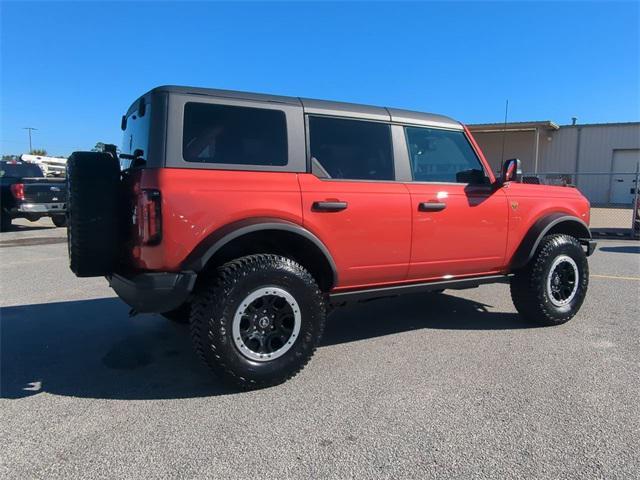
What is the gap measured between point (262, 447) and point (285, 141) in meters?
2.09

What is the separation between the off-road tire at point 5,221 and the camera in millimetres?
13475

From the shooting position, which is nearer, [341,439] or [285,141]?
[341,439]

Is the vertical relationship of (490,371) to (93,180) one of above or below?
below

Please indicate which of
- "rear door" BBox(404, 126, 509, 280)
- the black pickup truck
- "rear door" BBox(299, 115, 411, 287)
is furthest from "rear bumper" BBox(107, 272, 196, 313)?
the black pickup truck

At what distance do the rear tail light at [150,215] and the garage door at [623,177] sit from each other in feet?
99.1

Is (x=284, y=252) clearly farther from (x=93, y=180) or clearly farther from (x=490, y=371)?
(x=490, y=371)

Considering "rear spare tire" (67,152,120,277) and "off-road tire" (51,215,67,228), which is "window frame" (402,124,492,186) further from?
"off-road tire" (51,215,67,228)

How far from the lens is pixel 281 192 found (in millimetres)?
3418

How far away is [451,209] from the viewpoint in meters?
4.23

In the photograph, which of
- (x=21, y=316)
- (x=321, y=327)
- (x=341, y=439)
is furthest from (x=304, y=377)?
(x=21, y=316)

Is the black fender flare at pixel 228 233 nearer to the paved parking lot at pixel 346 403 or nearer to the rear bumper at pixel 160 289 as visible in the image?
the rear bumper at pixel 160 289

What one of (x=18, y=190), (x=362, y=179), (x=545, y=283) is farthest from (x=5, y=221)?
(x=545, y=283)

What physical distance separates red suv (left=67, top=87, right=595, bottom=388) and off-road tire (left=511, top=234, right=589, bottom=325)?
51cm

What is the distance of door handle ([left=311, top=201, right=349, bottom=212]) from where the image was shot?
3.54 meters
